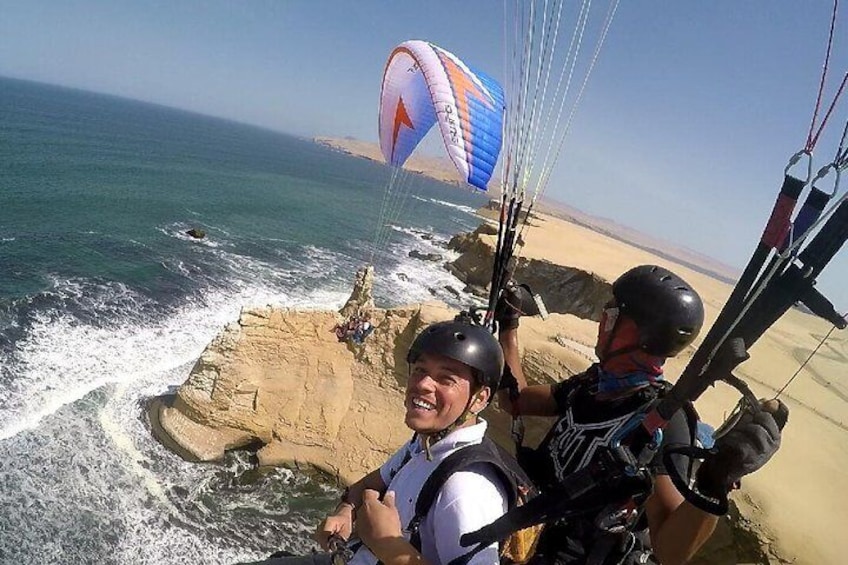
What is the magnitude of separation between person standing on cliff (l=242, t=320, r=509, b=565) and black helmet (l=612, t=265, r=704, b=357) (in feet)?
3.36

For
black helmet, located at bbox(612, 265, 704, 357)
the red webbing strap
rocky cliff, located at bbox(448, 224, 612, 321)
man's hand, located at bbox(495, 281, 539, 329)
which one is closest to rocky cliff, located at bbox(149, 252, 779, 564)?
man's hand, located at bbox(495, 281, 539, 329)

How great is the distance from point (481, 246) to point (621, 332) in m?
34.1

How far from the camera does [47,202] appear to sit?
113 feet

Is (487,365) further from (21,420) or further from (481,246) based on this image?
(481,246)

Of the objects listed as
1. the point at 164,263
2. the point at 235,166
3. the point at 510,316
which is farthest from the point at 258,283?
the point at 235,166

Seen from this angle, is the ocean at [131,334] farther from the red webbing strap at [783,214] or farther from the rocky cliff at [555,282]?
the red webbing strap at [783,214]

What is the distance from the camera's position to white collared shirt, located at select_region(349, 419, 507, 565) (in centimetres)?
201

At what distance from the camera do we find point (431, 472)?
2.33 m

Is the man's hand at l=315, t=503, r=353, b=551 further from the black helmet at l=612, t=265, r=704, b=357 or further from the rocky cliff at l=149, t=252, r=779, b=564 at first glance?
the rocky cliff at l=149, t=252, r=779, b=564

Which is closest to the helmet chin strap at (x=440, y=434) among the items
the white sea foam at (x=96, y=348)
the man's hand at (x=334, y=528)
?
the man's hand at (x=334, y=528)

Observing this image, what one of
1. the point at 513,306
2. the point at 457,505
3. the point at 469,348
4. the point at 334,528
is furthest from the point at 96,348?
the point at 457,505

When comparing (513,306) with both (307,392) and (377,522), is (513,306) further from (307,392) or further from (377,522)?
(307,392)

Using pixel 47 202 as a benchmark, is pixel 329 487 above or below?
above

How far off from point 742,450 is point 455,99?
25.3 ft
